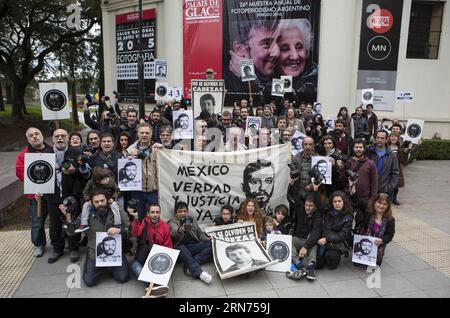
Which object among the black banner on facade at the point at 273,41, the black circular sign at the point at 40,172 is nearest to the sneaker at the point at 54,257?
the black circular sign at the point at 40,172

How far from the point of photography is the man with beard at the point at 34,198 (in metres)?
5.23

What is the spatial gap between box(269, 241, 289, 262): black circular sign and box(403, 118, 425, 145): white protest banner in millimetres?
5184

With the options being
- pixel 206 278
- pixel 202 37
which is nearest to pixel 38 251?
pixel 206 278

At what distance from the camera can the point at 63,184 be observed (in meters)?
5.30

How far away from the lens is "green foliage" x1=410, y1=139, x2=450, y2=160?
1348 cm

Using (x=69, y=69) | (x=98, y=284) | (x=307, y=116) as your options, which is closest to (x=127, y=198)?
(x=98, y=284)

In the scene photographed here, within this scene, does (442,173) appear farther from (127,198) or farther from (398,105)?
(127,198)

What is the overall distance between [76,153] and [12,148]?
1462 centimetres

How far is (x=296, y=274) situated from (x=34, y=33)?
23403 mm

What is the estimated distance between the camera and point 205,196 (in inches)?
236

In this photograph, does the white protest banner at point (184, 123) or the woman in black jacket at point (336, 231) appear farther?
the white protest banner at point (184, 123)

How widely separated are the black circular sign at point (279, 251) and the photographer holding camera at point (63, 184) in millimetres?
2783

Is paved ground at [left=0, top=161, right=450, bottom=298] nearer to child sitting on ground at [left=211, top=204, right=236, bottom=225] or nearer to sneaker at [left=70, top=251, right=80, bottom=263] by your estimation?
sneaker at [left=70, top=251, right=80, bottom=263]

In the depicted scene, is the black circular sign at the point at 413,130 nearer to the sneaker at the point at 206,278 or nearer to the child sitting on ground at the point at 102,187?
the sneaker at the point at 206,278
